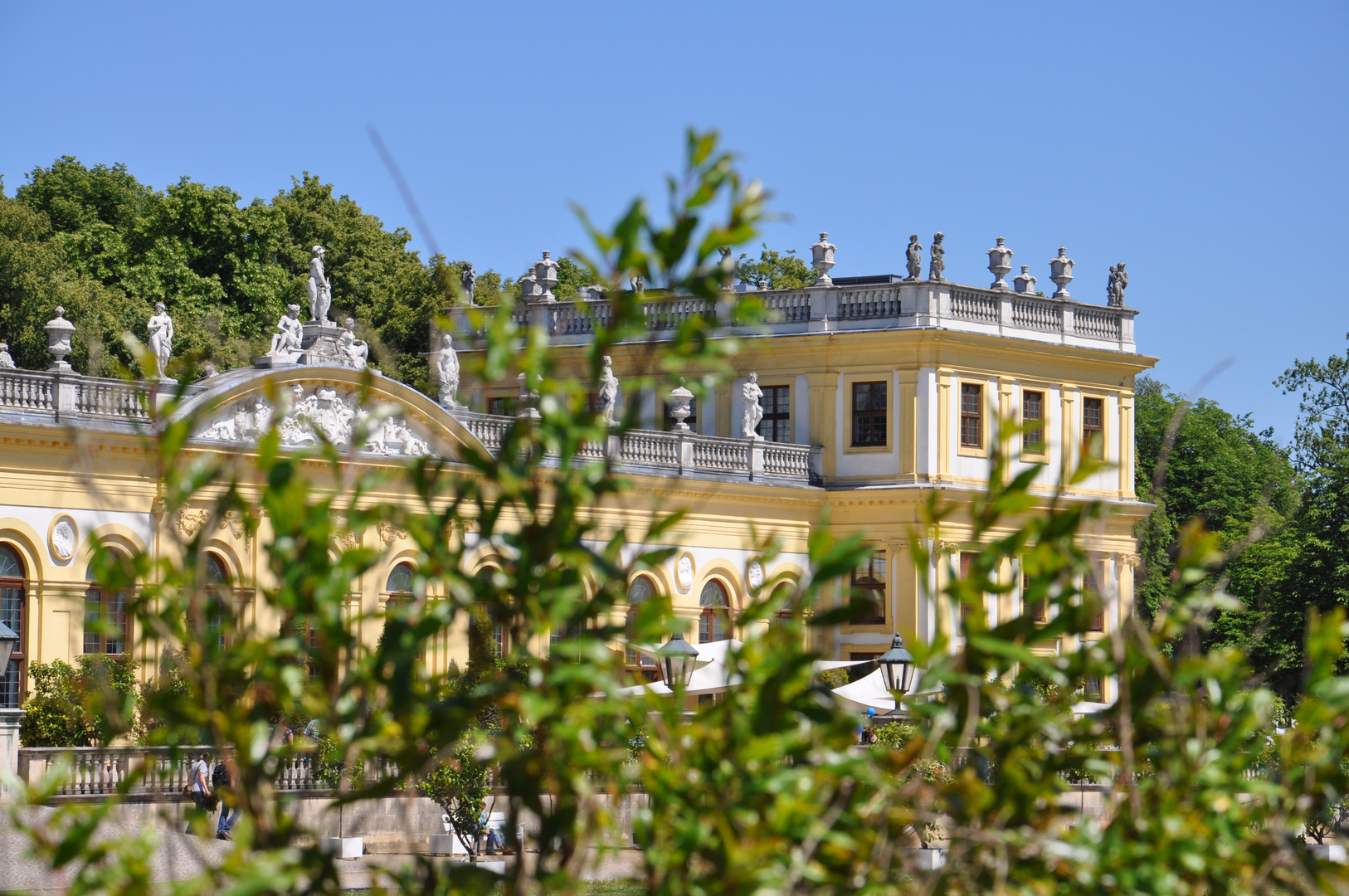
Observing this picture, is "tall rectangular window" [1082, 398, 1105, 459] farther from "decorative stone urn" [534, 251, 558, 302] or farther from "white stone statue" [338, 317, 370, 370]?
"white stone statue" [338, 317, 370, 370]

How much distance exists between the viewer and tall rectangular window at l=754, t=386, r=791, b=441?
39062mm

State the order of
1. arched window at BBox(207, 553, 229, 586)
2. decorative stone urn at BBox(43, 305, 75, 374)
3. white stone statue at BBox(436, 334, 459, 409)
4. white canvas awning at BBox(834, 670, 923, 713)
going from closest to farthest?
1. white canvas awning at BBox(834, 670, 923, 713)
2. decorative stone urn at BBox(43, 305, 75, 374)
3. arched window at BBox(207, 553, 229, 586)
4. white stone statue at BBox(436, 334, 459, 409)

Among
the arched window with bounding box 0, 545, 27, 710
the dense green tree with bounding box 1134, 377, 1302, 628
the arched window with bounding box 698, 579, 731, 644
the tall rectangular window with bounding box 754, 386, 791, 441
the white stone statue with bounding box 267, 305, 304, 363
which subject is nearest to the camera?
the arched window with bounding box 0, 545, 27, 710

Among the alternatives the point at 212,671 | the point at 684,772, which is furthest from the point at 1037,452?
the point at 212,671

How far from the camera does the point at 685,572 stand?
36031mm

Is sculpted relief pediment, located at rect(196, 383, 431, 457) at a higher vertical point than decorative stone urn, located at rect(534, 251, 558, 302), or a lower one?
lower

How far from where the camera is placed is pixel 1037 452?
564cm

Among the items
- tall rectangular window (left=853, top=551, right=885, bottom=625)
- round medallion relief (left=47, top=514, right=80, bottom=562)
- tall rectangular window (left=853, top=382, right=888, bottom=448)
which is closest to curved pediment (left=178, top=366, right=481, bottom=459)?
round medallion relief (left=47, top=514, right=80, bottom=562)

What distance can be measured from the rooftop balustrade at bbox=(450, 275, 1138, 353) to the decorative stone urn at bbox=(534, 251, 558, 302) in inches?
46.3

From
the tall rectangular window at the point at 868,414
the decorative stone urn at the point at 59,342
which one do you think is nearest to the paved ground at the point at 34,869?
the decorative stone urn at the point at 59,342

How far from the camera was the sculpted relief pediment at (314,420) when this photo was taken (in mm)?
28672

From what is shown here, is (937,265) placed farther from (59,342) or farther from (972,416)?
(59,342)

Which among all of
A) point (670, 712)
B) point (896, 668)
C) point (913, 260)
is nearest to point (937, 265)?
point (913, 260)

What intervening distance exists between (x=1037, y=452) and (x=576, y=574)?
5.26 feet
